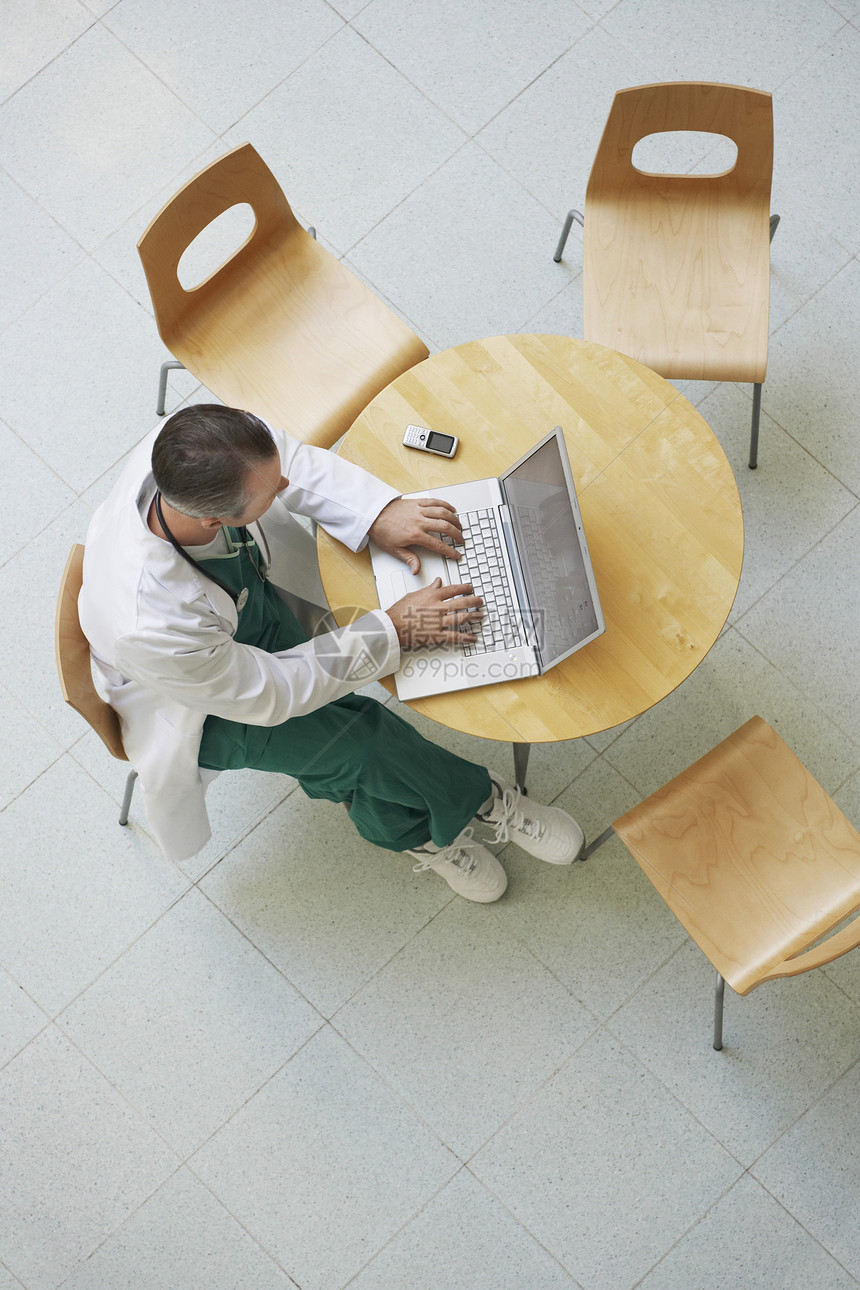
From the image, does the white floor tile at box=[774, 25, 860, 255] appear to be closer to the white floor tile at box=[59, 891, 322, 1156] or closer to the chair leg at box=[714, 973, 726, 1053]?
the chair leg at box=[714, 973, 726, 1053]

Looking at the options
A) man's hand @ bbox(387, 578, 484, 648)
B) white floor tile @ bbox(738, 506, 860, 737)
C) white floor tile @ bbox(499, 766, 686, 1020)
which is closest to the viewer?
man's hand @ bbox(387, 578, 484, 648)

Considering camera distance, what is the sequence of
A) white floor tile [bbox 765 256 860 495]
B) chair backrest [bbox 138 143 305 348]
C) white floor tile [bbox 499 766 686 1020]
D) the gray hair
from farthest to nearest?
1. white floor tile [bbox 765 256 860 495]
2. white floor tile [bbox 499 766 686 1020]
3. chair backrest [bbox 138 143 305 348]
4. the gray hair

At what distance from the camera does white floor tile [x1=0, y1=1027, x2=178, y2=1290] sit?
229 centimetres

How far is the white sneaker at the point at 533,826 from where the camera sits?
233cm

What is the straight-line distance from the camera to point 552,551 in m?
1.80

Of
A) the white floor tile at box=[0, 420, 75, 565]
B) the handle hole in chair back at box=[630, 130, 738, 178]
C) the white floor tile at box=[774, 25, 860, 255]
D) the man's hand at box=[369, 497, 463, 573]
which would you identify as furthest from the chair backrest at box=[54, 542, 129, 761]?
the white floor tile at box=[774, 25, 860, 255]

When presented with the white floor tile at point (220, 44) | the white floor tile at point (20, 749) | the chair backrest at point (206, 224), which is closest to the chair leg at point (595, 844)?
the white floor tile at point (20, 749)

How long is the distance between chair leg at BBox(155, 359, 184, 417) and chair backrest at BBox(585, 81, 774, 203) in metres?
1.15

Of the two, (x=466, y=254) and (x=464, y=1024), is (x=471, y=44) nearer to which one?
(x=466, y=254)

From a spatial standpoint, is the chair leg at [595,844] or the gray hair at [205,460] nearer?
the gray hair at [205,460]

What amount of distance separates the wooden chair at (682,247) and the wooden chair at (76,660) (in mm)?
1319

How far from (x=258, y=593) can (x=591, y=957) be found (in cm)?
120

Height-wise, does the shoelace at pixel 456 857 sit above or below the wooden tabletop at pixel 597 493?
below

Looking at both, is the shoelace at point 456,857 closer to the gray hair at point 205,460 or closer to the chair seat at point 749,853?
the chair seat at point 749,853
